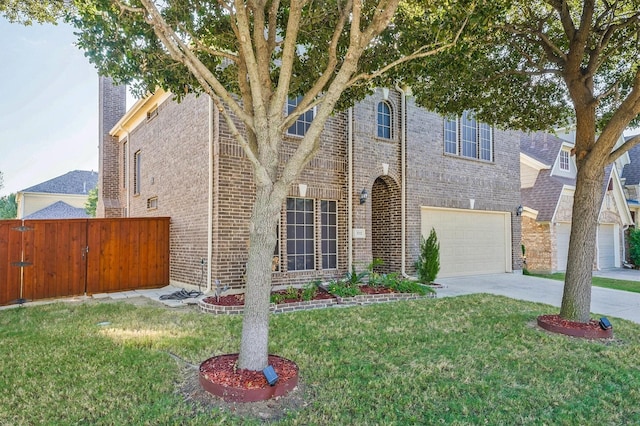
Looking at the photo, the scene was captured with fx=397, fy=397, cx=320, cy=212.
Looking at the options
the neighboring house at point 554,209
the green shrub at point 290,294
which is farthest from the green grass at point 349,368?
the neighboring house at point 554,209

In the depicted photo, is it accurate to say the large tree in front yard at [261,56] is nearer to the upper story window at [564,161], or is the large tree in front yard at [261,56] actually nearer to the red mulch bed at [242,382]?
the red mulch bed at [242,382]

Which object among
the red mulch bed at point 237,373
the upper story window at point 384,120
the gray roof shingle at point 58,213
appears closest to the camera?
the red mulch bed at point 237,373

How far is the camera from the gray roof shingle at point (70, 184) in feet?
91.9

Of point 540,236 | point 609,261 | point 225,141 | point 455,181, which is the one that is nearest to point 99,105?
point 225,141

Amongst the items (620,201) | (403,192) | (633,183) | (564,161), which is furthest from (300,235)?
(633,183)

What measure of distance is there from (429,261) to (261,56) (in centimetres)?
808

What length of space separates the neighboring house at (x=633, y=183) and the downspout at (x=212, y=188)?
2102 cm

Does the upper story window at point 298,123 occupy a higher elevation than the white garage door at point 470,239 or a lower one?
higher

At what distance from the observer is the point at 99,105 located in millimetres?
16266

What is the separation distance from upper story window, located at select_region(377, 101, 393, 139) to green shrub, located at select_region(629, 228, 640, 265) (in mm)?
15625

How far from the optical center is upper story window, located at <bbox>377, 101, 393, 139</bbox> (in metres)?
11.2

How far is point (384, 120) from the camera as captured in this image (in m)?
11.3

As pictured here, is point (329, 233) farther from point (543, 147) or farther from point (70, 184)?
point (70, 184)

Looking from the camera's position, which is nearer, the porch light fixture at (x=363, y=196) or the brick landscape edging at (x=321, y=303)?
the brick landscape edging at (x=321, y=303)
